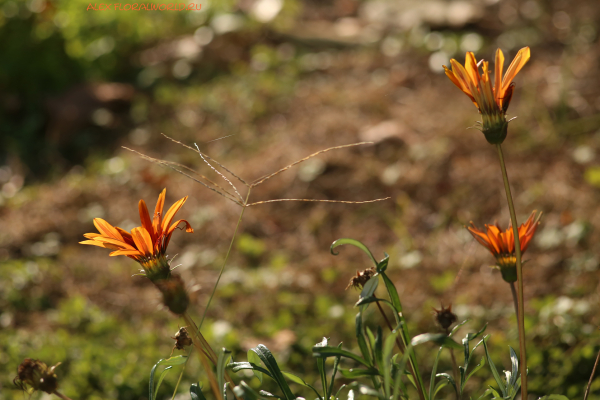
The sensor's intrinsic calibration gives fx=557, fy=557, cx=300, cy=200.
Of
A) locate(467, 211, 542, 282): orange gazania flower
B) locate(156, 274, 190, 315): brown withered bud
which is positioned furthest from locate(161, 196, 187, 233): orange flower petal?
locate(467, 211, 542, 282): orange gazania flower

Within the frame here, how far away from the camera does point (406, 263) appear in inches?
95.6

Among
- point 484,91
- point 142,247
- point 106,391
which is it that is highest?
point 484,91

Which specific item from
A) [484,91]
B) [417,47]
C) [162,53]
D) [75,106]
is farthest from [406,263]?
[162,53]

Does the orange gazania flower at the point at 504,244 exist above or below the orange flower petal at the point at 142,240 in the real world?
below

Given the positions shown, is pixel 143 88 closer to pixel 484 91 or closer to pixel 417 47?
pixel 417 47

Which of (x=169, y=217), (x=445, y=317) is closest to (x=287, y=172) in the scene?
(x=445, y=317)

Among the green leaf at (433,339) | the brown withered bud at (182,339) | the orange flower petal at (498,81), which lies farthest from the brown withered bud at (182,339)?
the orange flower petal at (498,81)

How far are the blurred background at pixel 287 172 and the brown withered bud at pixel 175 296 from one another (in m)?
0.56

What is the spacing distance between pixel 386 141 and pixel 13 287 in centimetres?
207

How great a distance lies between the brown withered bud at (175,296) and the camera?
770 millimetres

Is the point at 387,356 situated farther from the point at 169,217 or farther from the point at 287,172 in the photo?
the point at 287,172

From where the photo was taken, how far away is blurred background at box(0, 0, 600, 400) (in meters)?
2.06

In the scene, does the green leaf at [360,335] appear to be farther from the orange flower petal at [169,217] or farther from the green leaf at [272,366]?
the orange flower petal at [169,217]

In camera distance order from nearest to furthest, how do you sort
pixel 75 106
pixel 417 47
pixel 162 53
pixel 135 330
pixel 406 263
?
1. pixel 135 330
2. pixel 406 263
3. pixel 75 106
4. pixel 417 47
5. pixel 162 53
